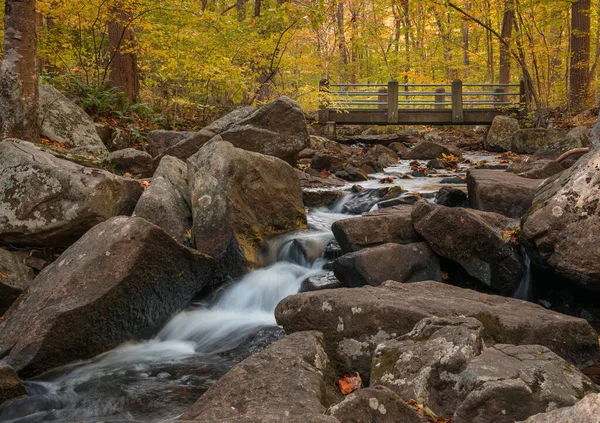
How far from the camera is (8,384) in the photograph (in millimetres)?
4043

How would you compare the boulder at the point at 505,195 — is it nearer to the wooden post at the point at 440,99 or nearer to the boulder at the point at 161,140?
the boulder at the point at 161,140

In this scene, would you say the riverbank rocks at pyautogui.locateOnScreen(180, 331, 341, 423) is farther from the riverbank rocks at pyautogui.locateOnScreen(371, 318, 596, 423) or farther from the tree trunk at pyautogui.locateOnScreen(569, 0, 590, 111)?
the tree trunk at pyautogui.locateOnScreen(569, 0, 590, 111)

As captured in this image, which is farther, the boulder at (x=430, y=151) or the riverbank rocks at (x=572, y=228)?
the boulder at (x=430, y=151)

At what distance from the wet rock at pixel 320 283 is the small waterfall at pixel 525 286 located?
198cm

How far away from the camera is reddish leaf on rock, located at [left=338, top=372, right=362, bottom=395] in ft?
12.3

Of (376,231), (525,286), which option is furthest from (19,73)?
(525,286)

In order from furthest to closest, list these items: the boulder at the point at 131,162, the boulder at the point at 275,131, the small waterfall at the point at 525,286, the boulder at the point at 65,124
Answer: the boulder at the point at 275,131
the boulder at the point at 65,124
the boulder at the point at 131,162
the small waterfall at the point at 525,286

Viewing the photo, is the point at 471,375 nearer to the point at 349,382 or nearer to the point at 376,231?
the point at 349,382

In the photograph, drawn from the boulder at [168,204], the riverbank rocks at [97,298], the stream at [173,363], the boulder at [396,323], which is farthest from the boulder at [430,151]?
the boulder at [396,323]

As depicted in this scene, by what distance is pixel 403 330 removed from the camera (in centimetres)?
399

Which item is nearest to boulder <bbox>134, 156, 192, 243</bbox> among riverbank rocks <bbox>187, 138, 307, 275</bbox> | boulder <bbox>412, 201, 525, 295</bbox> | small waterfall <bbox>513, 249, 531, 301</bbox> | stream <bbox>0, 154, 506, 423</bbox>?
riverbank rocks <bbox>187, 138, 307, 275</bbox>

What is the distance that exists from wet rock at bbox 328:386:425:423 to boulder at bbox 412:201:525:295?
138 inches

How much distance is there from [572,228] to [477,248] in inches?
38.2

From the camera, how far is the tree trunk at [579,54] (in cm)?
1628
